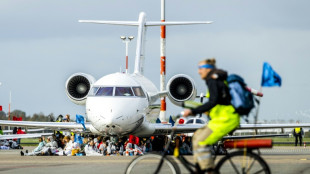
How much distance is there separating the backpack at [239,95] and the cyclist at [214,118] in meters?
0.08

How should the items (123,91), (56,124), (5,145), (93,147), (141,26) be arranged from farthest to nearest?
1. (5,145)
2. (141,26)
3. (56,124)
4. (93,147)
5. (123,91)

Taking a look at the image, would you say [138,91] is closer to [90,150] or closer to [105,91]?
[105,91]

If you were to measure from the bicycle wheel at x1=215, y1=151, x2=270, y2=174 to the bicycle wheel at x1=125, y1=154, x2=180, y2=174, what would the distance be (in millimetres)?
628

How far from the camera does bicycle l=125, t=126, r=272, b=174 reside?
8.16 m

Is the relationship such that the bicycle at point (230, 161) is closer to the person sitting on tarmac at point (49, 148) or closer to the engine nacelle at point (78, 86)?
the person sitting on tarmac at point (49, 148)

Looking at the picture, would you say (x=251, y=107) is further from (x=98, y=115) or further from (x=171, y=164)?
(x=98, y=115)

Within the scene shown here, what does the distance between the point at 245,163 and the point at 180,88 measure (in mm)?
21349

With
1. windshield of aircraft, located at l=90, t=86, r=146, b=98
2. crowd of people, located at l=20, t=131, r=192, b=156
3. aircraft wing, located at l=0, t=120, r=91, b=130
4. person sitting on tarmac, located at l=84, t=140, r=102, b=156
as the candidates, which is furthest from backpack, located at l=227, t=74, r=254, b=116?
aircraft wing, located at l=0, t=120, r=91, b=130

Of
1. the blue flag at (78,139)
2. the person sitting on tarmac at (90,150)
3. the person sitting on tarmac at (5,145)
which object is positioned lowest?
the person sitting on tarmac at (5,145)

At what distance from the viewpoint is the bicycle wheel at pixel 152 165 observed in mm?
8352

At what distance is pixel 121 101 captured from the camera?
2223 cm

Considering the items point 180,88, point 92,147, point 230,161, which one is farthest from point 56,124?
point 230,161

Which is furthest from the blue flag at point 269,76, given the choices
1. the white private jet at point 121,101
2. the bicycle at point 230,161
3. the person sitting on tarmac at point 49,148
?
the person sitting on tarmac at point 49,148

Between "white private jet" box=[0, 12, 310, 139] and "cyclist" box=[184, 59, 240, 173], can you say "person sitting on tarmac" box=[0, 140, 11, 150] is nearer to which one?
"white private jet" box=[0, 12, 310, 139]
